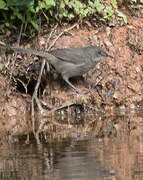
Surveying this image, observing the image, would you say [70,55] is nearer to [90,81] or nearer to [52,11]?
[90,81]

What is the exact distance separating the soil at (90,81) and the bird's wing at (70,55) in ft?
2.11

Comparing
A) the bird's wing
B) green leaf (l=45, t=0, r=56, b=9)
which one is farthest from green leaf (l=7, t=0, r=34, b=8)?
the bird's wing

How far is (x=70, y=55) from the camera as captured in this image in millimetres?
9727

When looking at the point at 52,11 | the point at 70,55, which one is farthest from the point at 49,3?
the point at 70,55

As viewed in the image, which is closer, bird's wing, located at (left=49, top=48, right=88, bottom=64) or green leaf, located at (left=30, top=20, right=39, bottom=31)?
bird's wing, located at (left=49, top=48, right=88, bottom=64)

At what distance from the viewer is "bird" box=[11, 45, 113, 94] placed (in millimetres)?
9703

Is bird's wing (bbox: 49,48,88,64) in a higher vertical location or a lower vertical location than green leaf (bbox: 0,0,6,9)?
lower

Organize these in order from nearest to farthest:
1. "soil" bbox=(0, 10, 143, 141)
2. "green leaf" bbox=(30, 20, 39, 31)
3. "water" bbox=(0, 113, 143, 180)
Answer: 1. "water" bbox=(0, 113, 143, 180)
2. "soil" bbox=(0, 10, 143, 141)
3. "green leaf" bbox=(30, 20, 39, 31)

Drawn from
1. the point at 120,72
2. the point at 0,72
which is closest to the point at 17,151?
the point at 0,72

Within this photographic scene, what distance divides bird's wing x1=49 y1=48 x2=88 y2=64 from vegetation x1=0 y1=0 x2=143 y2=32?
863 mm

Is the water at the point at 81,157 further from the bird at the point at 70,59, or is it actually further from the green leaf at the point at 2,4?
the green leaf at the point at 2,4

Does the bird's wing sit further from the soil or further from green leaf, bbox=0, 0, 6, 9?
green leaf, bbox=0, 0, 6, 9

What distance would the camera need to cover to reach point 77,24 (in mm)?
10680

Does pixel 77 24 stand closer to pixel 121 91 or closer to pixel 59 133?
pixel 121 91
